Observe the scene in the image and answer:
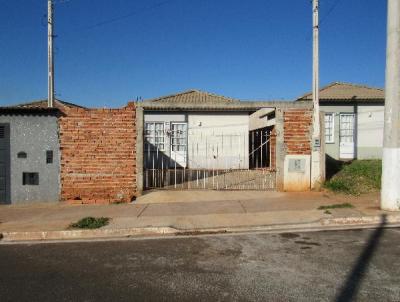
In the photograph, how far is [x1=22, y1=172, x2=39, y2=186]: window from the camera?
404 inches

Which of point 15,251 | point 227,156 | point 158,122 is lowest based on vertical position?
point 15,251

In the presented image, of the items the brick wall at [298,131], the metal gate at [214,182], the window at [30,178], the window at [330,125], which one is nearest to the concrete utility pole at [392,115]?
the brick wall at [298,131]

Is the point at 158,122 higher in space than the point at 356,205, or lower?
higher

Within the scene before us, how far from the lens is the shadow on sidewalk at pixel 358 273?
393 centimetres

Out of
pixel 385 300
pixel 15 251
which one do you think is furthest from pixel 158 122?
pixel 385 300

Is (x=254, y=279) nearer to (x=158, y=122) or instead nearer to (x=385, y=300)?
(x=385, y=300)

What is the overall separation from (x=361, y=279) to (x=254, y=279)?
4.21 ft

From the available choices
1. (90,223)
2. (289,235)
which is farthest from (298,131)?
(90,223)

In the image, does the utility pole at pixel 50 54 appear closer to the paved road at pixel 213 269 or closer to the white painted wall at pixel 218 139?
the white painted wall at pixel 218 139

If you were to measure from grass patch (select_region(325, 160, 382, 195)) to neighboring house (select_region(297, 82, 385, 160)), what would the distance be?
612 cm

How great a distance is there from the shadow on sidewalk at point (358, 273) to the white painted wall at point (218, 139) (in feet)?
42.6

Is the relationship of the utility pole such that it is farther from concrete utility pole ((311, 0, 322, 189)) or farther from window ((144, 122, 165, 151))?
concrete utility pole ((311, 0, 322, 189))

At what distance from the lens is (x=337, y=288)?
4.12 meters

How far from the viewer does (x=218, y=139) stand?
19.5 meters
